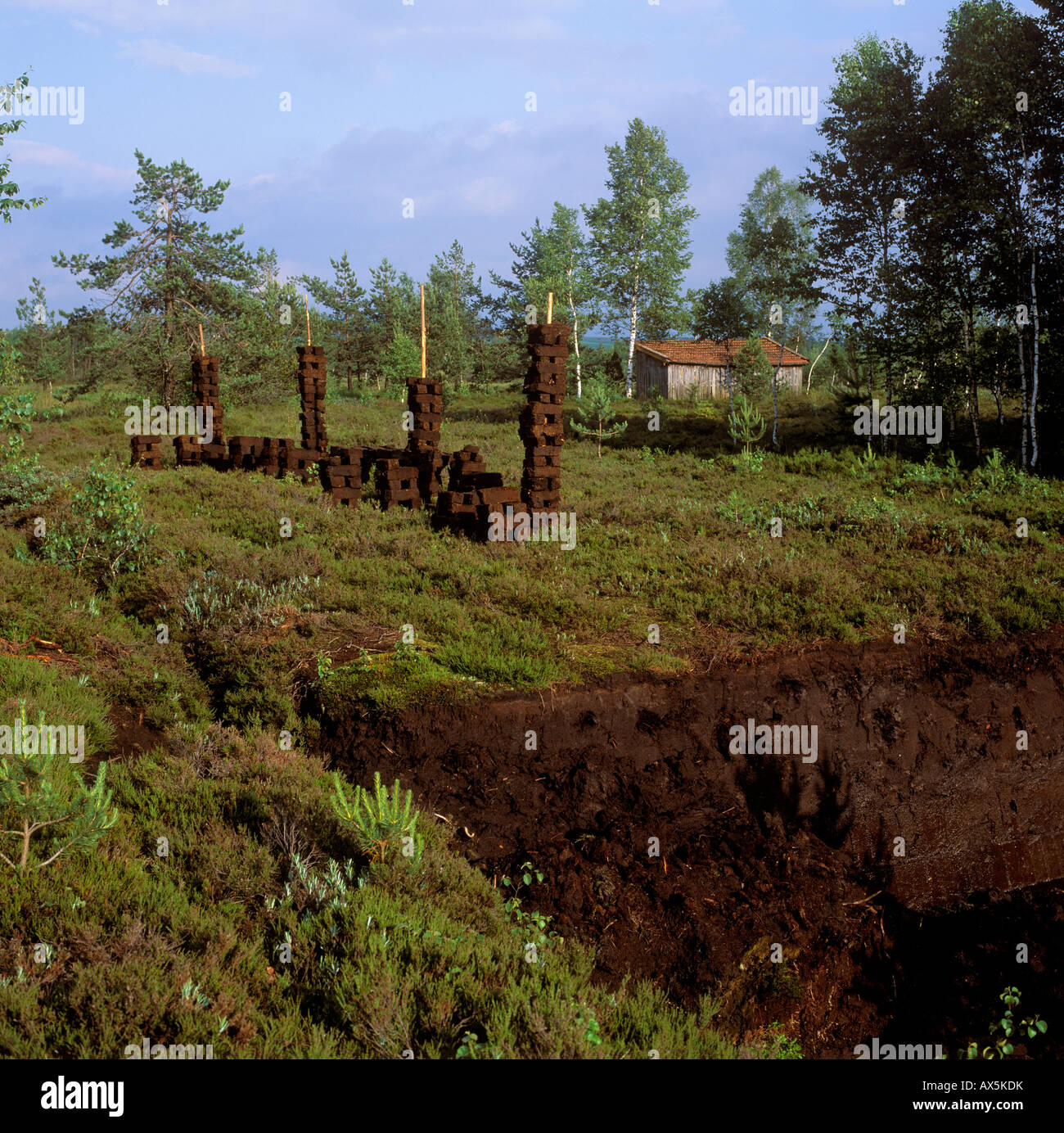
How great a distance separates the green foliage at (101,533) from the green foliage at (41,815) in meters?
6.29

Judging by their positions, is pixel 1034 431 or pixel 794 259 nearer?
pixel 1034 431

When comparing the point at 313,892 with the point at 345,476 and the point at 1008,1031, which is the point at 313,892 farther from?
the point at 345,476

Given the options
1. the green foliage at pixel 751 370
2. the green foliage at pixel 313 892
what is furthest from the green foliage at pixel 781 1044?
the green foliage at pixel 751 370

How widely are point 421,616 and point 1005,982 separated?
6676mm

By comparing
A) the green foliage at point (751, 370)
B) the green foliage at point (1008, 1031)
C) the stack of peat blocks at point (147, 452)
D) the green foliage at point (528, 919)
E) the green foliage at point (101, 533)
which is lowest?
the green foliage at point (1008, 1031)

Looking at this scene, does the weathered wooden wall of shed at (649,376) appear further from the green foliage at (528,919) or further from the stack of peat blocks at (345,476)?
the green foliage at (528,919)

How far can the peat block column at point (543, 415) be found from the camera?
43.0 ft

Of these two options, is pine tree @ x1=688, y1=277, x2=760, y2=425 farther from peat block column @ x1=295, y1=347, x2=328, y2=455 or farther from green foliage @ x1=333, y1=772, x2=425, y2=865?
green foliage @ x1=333, y1=772, x2=425, y2=865

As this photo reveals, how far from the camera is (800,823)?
7625 mm

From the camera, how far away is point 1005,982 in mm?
6238
